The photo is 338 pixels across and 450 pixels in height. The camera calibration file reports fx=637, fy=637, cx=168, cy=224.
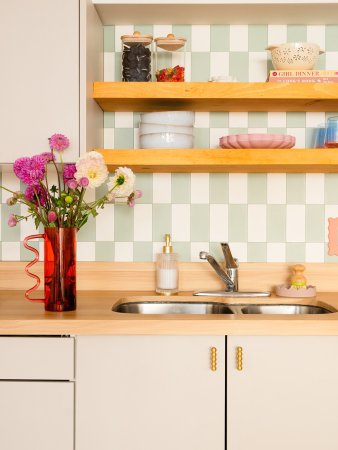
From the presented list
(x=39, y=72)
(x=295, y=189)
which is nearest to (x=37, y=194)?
(x=39, y=72)

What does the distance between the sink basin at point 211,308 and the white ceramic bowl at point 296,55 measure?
0.89 m

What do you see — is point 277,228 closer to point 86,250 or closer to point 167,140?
point 167,140

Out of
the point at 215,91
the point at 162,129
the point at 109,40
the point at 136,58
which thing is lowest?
the point at 162,129

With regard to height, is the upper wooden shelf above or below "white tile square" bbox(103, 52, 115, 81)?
below

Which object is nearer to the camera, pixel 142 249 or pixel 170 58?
pixel 170 58

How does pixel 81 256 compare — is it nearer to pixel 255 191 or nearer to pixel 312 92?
pixel 255 191

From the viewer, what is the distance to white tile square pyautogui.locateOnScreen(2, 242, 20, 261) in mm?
2619

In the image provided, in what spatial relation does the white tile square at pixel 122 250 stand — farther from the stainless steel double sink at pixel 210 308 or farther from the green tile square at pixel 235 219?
the green tile square at pixel 235 219

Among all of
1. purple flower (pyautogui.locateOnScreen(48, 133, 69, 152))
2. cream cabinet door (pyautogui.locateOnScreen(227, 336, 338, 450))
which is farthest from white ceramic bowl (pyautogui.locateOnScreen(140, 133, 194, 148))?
cream cabinet door (pyautogui.locateOnScreen(227, 336, 338, 450))

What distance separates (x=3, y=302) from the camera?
7.41 feet

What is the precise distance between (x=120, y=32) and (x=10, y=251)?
100 centimetres

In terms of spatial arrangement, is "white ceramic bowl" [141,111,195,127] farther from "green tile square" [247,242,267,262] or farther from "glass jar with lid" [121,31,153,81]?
"green tile square" [247,242,267,262]

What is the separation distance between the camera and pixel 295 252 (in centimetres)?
260

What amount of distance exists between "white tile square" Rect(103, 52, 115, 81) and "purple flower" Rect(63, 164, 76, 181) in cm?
61
